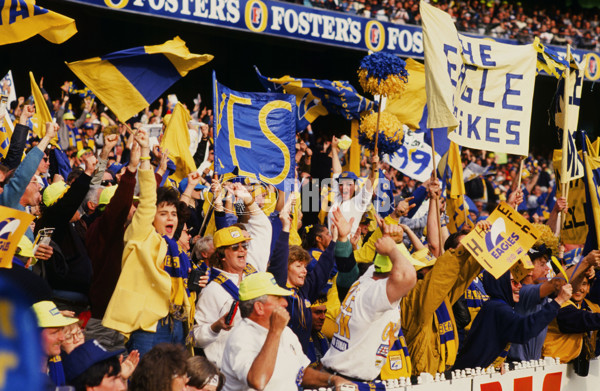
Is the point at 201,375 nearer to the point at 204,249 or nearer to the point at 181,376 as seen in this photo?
the point at 181,376

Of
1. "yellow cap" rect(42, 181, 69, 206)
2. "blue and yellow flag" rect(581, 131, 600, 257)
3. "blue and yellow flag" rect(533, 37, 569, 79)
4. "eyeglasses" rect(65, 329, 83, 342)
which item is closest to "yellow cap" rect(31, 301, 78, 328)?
"eyeglasses" rect(65, 329, 83, 342)

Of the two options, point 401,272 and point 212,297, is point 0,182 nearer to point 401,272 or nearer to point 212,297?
point 212,297

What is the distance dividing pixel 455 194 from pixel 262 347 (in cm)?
495

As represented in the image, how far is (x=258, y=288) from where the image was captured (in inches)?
160

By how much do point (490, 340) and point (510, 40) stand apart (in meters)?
17.5

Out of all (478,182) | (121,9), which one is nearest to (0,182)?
(478,182)

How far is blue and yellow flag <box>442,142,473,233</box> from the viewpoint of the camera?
323 inches

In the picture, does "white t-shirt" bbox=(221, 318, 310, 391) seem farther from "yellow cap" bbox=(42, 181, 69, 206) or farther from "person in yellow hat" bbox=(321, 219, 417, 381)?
"yellow cap" bbox=(42, 181, 69, 206)

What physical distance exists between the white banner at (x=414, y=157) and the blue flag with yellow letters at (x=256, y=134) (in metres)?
2.95

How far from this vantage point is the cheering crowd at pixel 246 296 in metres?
3.97

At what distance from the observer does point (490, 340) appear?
5.78 metres

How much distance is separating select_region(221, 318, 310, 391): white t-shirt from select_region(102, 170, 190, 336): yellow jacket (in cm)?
88

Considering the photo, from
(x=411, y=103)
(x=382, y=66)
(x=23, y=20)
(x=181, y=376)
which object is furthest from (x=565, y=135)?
(x=181, y=376)

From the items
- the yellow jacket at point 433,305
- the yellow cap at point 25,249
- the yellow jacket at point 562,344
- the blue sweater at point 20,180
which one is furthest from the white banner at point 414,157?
the yellow cap at point 25,249
